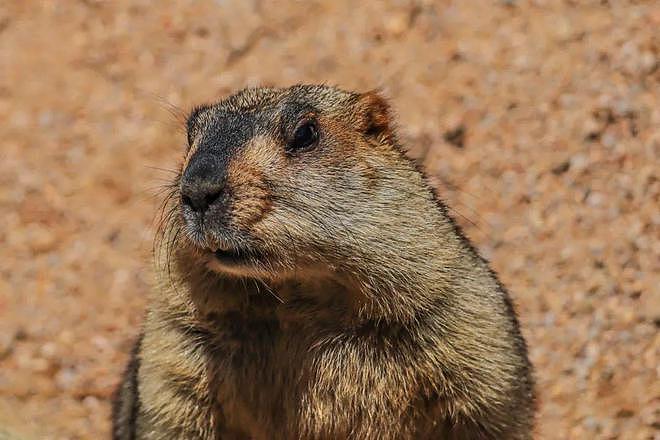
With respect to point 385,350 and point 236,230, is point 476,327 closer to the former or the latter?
point 385,350

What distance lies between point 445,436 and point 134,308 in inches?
128

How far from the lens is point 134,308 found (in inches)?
295

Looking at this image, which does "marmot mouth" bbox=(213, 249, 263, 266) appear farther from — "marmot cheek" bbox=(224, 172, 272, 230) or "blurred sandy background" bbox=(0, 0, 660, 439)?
"blurred sandy background" bbox=(0, 0, 660, 439)

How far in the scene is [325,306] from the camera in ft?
15.0

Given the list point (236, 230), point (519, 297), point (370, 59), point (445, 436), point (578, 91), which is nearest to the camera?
point (236, 230)

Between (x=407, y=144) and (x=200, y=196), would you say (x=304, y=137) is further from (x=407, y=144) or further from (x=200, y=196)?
(x=407, y=144)

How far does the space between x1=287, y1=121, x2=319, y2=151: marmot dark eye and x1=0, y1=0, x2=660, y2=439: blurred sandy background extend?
260 cm

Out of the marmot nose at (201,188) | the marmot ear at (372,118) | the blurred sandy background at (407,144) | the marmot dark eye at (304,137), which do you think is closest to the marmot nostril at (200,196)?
the marmot nose at (201,188)

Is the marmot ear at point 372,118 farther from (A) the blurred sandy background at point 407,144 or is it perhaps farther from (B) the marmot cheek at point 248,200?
(A) the blurred sandy background at point 407,144

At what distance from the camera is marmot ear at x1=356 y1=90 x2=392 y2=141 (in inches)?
190

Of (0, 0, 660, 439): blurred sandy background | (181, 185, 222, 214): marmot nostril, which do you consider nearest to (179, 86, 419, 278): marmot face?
(181, 185, 222, 214): marmot nostril

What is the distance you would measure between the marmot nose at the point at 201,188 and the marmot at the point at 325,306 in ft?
0.25

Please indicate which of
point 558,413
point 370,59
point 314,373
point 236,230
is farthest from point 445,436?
point 370,59

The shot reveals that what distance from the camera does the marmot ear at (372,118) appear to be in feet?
15.8
